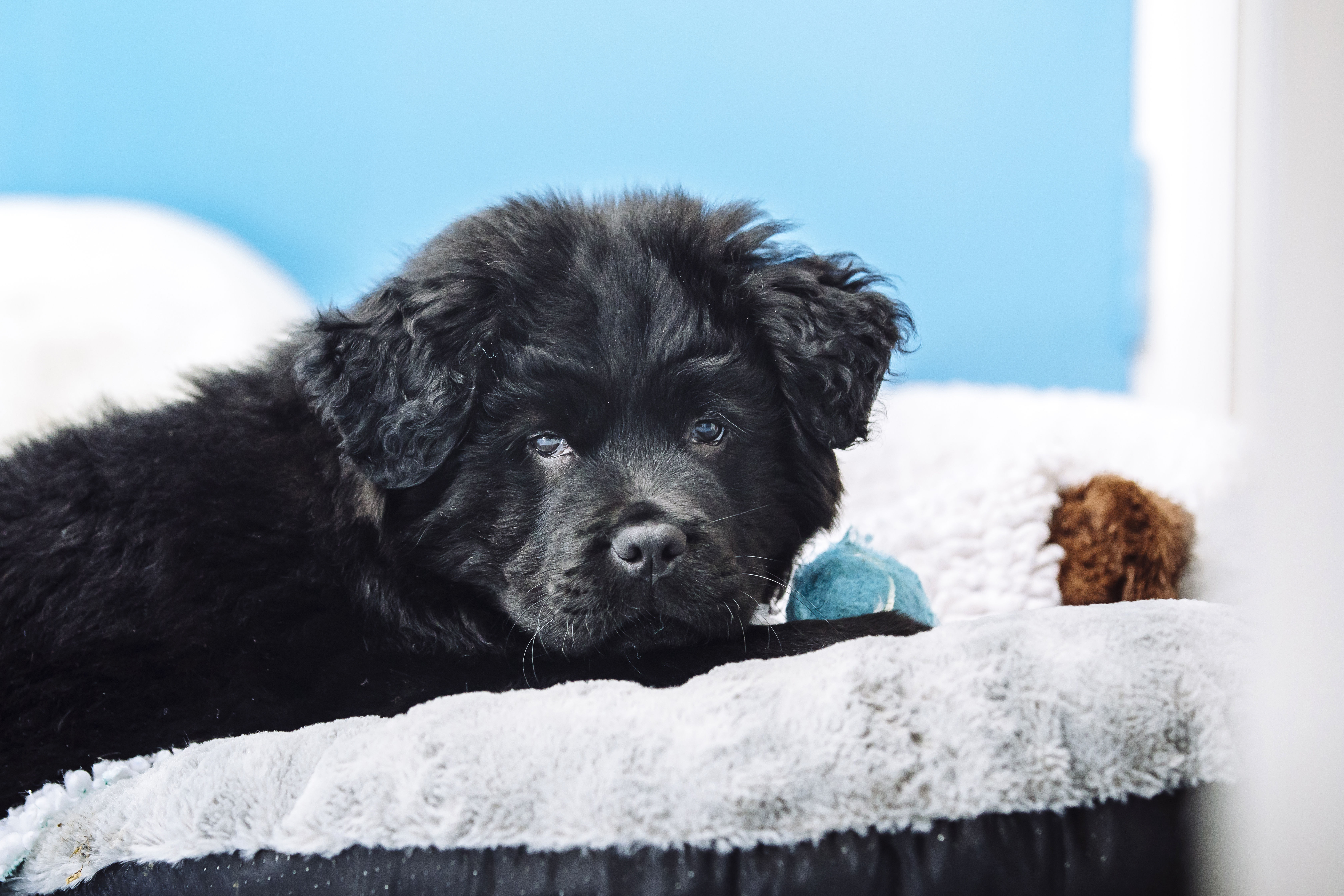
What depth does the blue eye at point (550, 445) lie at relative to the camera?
6.97ft

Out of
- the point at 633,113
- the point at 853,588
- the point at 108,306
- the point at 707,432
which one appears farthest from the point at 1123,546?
the point at 108,306

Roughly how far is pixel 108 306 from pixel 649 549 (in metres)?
3.88

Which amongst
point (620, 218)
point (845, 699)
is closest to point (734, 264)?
point (620, 218)

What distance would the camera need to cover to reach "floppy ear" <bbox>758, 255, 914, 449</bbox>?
2.23 m

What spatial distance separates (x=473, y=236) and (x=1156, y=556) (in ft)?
6.69

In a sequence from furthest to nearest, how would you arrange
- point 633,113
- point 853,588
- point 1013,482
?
point 633,113 → point 1013,482 → point 853,588

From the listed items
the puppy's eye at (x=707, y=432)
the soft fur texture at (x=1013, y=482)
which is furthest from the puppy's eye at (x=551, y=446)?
the soft fur texture at (x=1013, y=482)

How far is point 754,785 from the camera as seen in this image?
1283mm

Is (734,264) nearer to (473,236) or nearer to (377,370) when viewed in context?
(473,236)

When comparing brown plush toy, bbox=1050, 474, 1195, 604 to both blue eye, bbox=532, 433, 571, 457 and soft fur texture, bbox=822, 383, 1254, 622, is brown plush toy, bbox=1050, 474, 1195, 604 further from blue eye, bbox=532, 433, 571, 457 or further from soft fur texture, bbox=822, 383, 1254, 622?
blue eye, bbox=532, 433, 571, 457

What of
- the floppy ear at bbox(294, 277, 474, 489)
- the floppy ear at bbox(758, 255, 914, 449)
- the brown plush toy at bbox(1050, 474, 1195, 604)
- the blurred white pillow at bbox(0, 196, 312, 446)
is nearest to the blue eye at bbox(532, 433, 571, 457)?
the floppy ear at bbox(294, 277, 474, 489)

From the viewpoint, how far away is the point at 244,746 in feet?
5.31

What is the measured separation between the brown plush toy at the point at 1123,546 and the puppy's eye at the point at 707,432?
1279 millimetres

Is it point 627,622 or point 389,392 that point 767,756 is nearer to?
point 627,622
